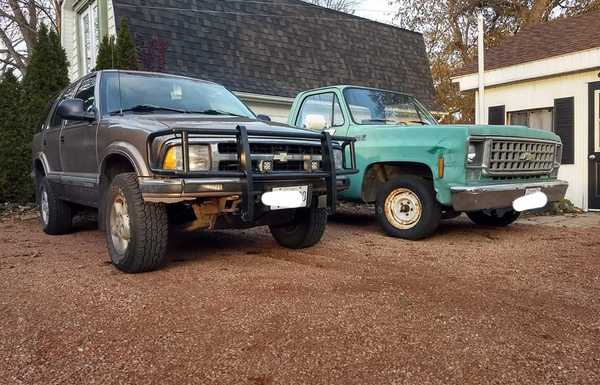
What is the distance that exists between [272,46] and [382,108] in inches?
302

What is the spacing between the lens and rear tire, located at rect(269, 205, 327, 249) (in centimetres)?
496

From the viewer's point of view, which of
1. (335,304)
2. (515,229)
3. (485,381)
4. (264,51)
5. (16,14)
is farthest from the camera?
(16,14)

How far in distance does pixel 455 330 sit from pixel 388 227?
3093 mm

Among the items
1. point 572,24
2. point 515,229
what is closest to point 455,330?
point 515,229

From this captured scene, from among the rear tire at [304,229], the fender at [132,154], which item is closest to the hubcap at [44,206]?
the fender at [132,154]

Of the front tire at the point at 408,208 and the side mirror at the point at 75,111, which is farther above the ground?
the side mirror at the point at 75,111

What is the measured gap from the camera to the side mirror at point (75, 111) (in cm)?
461

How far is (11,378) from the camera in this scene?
2268 mm

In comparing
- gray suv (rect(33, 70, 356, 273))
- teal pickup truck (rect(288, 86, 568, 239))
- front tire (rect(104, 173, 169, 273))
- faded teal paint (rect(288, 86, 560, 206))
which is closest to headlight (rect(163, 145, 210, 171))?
gray suv (rect(33, 70, 356, 273))

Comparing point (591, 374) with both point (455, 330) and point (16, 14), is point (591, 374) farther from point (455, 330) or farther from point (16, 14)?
point (16, 14)

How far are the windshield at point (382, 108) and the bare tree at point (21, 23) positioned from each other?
68.8 ft

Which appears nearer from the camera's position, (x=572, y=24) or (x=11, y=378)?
(x=11, y=378)

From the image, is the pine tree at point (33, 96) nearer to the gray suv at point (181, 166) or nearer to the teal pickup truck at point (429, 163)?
the gray suv at point (181, 166)

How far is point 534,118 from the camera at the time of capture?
10.2 m
